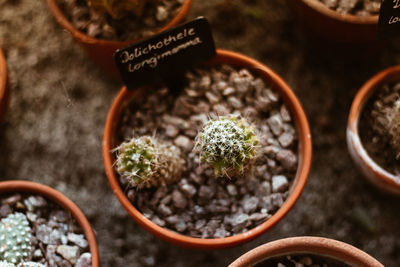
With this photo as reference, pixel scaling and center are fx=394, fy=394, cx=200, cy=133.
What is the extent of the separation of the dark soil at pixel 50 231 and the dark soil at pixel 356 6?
1.24 metres

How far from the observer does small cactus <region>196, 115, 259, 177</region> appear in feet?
Answer: 3.66

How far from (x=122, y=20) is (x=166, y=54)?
34 centimetres

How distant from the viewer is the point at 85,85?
1.68 m

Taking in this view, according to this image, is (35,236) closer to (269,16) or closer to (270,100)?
(270,100)

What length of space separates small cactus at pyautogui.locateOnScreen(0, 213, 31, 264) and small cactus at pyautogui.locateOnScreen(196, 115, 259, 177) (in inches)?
24.8

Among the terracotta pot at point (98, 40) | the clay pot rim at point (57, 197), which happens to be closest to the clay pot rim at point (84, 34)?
the terracotta pot at point (98, 40)

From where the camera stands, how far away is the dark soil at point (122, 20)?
150 cm

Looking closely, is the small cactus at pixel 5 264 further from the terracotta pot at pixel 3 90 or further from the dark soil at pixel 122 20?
the dark soil at pixel 122 20

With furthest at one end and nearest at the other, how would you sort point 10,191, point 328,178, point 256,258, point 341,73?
point 341,73
point 328,178
point 10,191
point 256,258

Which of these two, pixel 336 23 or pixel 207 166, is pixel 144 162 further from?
pixel 336 23

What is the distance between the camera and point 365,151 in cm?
134

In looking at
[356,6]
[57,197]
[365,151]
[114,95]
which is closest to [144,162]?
[57,197]

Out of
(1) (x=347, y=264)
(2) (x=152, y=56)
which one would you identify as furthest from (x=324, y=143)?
(2) (x=152, y=56)

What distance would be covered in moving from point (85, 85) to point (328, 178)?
107cm
